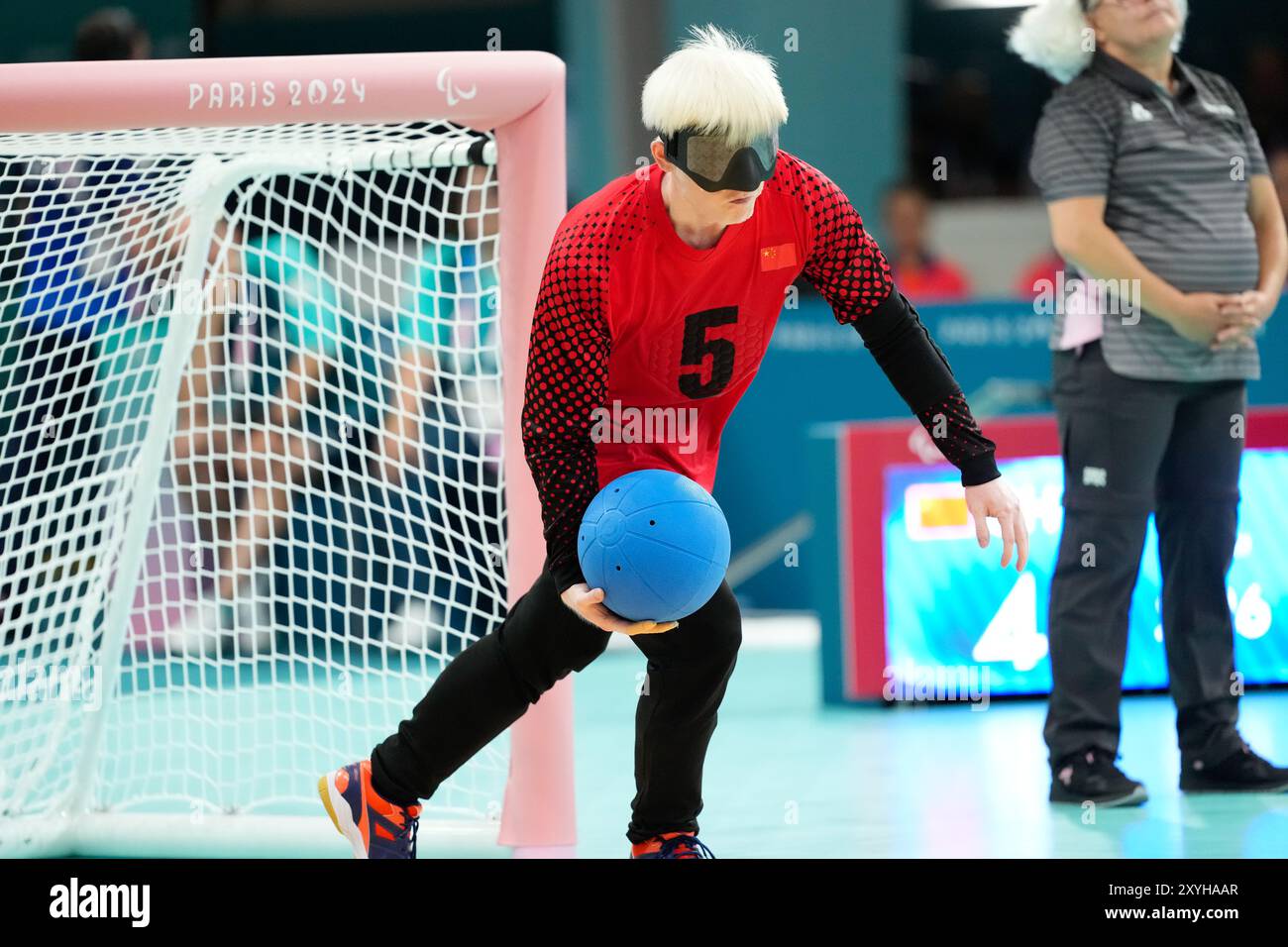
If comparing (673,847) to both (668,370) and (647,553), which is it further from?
(668,370)

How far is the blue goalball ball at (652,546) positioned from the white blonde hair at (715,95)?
578 mm

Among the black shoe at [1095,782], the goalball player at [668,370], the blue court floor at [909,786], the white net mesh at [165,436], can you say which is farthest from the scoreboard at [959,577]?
the goalball player at [668,370]

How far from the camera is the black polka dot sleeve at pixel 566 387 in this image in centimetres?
265

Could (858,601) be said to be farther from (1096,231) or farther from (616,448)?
(616,448)

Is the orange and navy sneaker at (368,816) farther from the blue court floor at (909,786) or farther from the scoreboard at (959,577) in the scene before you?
the scoreboard at (959,577)

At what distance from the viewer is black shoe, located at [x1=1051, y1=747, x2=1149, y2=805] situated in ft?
12.5

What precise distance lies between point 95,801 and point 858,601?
8.42ft

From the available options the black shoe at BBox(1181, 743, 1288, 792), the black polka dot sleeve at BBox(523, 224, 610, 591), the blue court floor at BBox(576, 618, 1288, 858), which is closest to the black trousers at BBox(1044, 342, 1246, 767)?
the black shoe at BBox(1181, 743, 1288, 792)

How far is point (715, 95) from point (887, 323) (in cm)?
58

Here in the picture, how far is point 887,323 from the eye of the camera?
2920 millimetres

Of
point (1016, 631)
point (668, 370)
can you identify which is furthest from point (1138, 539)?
point (668, 370)

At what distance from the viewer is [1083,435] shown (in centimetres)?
386
